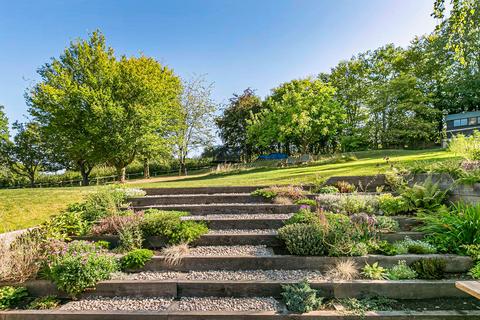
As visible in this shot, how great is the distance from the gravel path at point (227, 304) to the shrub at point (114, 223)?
7.20ft

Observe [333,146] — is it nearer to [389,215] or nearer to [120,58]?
[120,58]

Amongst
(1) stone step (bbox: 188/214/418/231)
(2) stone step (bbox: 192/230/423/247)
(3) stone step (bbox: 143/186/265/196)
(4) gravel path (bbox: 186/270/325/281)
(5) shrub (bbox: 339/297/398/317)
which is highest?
(3) stone step (bbox: 143/186/265/196)

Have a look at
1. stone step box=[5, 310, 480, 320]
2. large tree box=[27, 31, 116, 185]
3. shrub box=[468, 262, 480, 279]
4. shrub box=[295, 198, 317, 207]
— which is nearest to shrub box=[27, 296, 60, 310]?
stone step box=[5, 310, 480, 320]

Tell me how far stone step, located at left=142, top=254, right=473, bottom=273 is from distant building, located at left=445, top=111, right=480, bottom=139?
2548cm

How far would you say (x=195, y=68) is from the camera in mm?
26422

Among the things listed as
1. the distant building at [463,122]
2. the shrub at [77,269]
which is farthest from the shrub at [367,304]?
the distant building at [463,122]

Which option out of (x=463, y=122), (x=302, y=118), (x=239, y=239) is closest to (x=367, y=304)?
(x=239, y=239)

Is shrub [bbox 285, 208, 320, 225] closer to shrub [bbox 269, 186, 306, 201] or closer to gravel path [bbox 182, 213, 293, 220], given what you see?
gravel path [bbox 182, 213, 293, 220]

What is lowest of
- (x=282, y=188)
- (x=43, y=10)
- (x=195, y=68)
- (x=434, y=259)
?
(x=434, y=259)

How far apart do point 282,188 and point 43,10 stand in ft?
32.7

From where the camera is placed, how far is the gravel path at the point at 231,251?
4.48m

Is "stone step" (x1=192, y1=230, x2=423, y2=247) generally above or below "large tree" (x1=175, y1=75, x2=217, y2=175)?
below

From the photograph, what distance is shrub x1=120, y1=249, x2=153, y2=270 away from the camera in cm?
418

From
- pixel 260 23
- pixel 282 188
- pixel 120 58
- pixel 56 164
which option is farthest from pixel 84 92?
pixel 56 164
